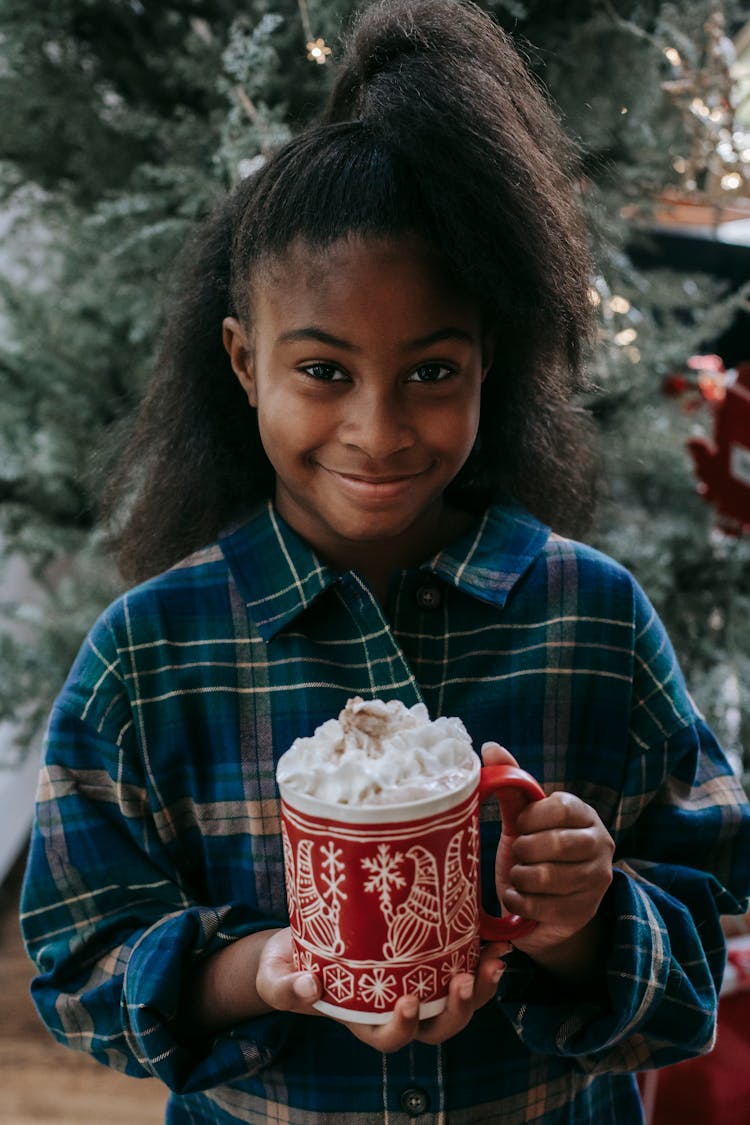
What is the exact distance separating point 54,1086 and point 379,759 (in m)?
1.37

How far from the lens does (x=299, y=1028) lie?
0.82 metres

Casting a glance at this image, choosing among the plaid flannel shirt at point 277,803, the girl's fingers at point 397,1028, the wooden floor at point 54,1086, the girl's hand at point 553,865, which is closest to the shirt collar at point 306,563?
the plaid flannel shirt at point 277,803

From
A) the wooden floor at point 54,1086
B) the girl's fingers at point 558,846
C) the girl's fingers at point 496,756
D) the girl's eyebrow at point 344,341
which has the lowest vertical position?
the wooden floor at point 54,1086

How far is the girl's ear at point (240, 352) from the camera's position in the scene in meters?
0.88

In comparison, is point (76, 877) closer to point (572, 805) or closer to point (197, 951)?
point (197, 951)

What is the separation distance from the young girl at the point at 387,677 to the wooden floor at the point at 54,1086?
0.84m

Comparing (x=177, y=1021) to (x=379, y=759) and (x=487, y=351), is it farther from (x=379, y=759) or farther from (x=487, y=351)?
(x=487, y=351)

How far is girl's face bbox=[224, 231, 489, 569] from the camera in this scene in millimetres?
750

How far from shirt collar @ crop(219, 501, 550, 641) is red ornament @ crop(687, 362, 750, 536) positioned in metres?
0.78

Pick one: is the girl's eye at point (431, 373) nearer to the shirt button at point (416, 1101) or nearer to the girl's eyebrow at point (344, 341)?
the girl's eyebrow at point (344, 341)

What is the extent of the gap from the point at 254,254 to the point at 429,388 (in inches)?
6.8

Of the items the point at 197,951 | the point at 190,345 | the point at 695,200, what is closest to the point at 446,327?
the point at 190,345

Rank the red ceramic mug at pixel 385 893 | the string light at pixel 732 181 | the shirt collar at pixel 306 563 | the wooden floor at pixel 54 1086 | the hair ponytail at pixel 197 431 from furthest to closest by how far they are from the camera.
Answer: the wooden floor at pixel 54 1086, the string light at pixel 732 181, the hair ponytail at pixel 197 431, the shirt collar at pixel 306 563, the red ceramic mug at pixel 385 893

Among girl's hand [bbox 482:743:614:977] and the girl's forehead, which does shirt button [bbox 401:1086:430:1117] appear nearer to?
girl's hand [bbox 482:743:614:977]
